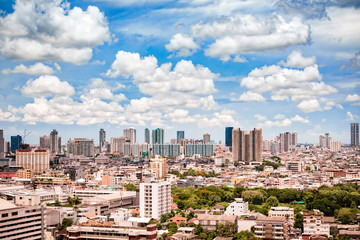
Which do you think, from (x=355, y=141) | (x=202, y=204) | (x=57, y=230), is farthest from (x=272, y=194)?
(x=355, y=141)

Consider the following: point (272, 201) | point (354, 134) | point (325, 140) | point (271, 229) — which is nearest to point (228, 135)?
point (325, 140)

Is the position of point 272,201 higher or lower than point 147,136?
lower

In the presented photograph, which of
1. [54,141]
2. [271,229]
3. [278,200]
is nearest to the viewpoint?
[271,229]

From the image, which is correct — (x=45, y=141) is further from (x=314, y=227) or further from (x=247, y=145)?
(x=314, y=227)

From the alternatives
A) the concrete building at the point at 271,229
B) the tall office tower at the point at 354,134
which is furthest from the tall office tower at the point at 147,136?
the concrete building at the point at 271,229

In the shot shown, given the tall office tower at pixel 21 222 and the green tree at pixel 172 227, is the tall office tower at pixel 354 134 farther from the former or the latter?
the tall office tower at pixel 21 222

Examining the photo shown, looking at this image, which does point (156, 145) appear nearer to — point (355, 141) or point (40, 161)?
point (40, 161)

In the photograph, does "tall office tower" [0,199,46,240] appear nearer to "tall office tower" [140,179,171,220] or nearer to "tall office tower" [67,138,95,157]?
"tall office tower" [140,179,171,220]
